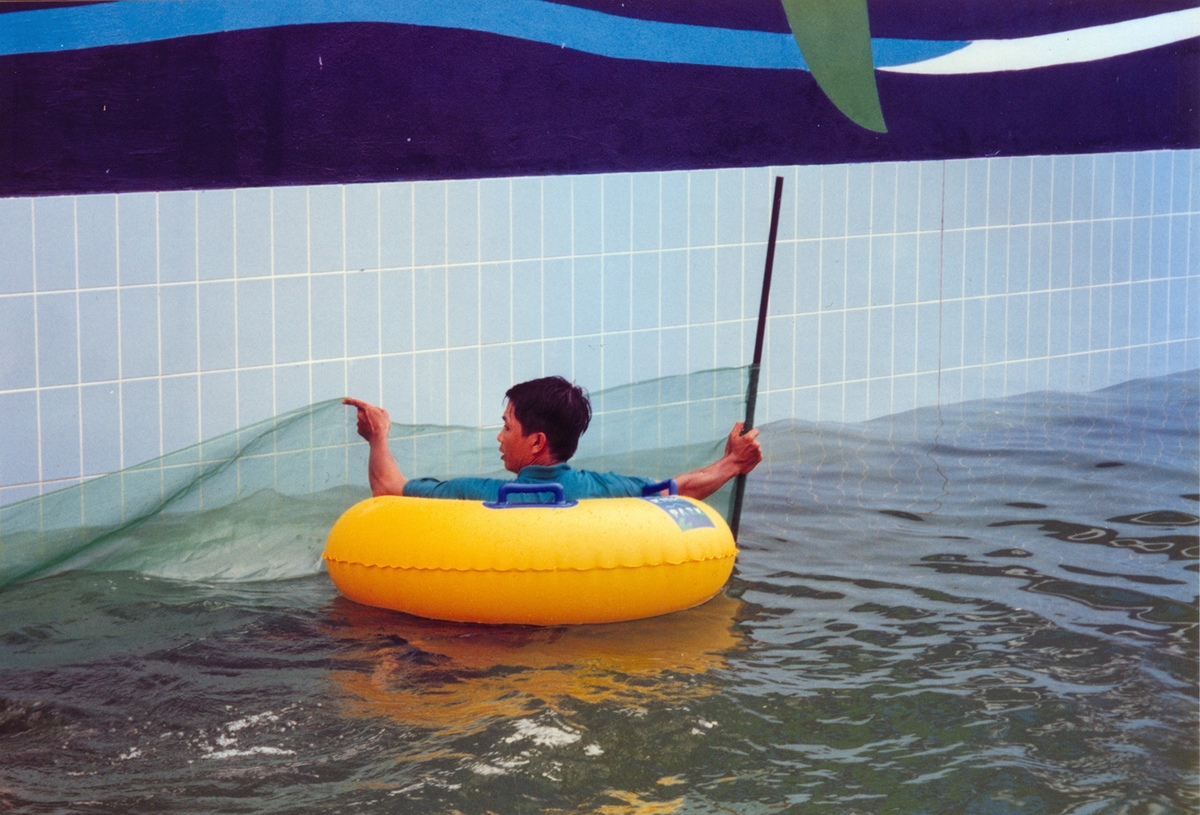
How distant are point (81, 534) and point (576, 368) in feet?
7.87

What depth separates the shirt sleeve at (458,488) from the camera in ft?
15.6

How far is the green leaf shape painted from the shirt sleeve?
333 centimetres

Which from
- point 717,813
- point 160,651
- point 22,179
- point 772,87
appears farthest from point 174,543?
point 772,87

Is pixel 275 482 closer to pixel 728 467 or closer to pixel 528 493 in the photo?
pixel 528 493

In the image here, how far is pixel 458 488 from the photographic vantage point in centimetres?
481

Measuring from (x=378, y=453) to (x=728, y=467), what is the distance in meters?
1.16

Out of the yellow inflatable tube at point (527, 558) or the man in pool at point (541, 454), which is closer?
the yellow inflatable tube at point (527, 558)

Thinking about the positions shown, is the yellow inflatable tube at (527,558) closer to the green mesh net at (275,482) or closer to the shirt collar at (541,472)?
the shirt collar at (541,472)

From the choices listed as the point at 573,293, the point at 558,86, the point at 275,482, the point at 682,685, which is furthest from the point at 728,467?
the point at 558,86

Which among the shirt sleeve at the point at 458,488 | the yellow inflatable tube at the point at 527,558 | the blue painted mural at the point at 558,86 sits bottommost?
the yellow inflatable tube at the point at 527,558

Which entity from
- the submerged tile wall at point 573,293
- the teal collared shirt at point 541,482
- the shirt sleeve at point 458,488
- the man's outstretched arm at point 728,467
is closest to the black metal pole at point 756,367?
the man's outstretched arm at point 728,467

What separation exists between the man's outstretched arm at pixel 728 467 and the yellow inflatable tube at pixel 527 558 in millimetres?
240

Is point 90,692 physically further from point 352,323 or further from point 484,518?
point 352,323

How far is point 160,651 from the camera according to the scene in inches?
171
